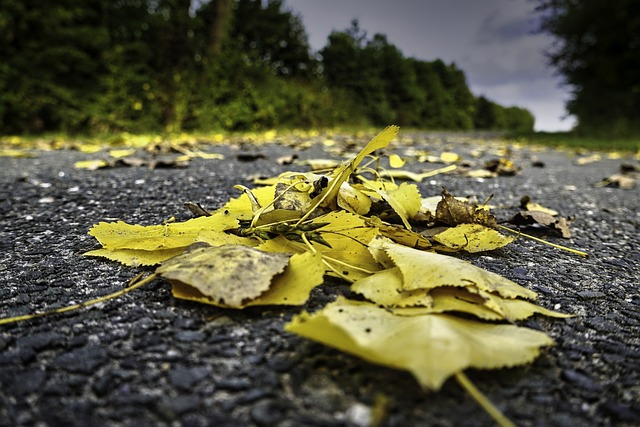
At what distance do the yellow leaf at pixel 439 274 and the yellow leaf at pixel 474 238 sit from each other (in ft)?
0.83

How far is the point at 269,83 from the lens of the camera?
11.5m

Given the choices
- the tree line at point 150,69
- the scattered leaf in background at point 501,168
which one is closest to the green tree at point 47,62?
the tree line at point 150,69

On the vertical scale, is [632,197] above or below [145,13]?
below

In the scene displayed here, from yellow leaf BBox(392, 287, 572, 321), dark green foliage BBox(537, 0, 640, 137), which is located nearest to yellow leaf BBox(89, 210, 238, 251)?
yellow leaf BBox(392, 287, 572, 321)

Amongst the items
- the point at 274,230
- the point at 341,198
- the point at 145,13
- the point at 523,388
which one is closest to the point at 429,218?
the point at 341,198

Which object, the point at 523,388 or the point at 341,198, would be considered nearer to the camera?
the point at 523,388

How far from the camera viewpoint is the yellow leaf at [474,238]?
1038 mm

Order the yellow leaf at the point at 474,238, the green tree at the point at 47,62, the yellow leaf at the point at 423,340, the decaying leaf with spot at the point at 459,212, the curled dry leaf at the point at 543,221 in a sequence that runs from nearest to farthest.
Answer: the yellow leaf at the point at 423,340 < the yellow leaf at the point at 474,238 < the decaying leaf with spot at the point at 459,212 < the curled dry leaf at the point at 543,221 < the green tree at the point at 47,62

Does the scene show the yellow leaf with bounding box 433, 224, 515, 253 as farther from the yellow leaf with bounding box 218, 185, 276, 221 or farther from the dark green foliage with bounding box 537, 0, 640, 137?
the dark green foliage with bounding box 537, 0, 640, 137

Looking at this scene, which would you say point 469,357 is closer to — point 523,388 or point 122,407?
point 523,388

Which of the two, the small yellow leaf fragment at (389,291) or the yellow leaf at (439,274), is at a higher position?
the yellow leaf at (439,274)

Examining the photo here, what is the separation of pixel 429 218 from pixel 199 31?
10.6m

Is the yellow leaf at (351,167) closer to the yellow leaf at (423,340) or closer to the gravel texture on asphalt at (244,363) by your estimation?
the gravel texture on asphalt at (244,363)

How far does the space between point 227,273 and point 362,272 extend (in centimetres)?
25
